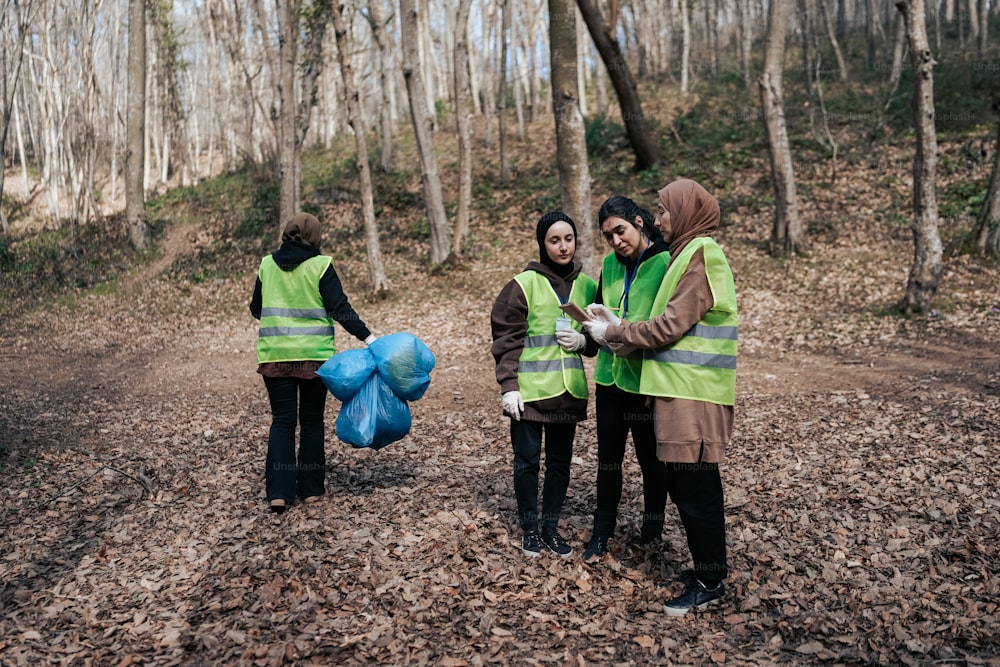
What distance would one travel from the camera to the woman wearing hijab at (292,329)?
4836 millimetres

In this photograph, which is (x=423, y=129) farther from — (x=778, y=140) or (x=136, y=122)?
(x=136, y=122)

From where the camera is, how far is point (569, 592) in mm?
3850

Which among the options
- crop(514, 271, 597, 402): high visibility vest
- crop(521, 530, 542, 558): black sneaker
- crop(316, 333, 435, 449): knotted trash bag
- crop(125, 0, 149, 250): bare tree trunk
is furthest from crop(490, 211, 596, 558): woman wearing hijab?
crop(125, 0, 149, 250): bare tree trunk

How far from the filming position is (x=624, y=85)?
16844 millimetres

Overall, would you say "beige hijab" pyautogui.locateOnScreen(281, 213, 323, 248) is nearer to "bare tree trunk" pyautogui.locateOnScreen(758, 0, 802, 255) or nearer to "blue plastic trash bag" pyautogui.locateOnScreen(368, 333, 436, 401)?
"blue plastic trash bag" pyautogui.locateOnScreen(368, 333, 436, 401)

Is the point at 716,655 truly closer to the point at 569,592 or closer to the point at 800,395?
the point at 569,592

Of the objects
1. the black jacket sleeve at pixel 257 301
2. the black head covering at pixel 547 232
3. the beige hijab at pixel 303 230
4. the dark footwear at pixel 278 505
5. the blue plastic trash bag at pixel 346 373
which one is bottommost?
the dark footwear at pixel 278 505

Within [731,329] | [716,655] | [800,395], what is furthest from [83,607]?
[800,395]

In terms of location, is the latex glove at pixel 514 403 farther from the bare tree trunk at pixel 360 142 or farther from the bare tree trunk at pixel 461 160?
the bare tree trunk at pixel 461 160

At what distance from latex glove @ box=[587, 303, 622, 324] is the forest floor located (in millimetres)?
1497

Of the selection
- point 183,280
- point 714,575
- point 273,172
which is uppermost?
point 273,172

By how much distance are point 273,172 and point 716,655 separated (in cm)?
2338

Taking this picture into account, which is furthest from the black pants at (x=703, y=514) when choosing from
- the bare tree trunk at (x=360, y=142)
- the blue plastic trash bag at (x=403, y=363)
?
the bare tree trunk at (x=360, y=142)

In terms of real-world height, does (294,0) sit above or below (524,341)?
above
